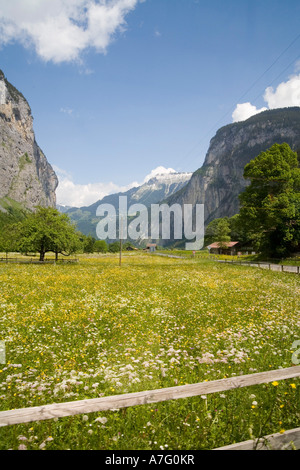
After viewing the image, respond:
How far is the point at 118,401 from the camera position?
373cm

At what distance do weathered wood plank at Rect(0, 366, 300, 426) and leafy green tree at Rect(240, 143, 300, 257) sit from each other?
153ft

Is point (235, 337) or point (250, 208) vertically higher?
point (250, 208)

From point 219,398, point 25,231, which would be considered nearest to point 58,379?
point 219,398

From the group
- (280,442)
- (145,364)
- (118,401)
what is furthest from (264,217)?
(118,401)

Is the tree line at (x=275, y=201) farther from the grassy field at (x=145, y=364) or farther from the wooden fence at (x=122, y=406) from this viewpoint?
the wooden fence at (x=122, y=406)

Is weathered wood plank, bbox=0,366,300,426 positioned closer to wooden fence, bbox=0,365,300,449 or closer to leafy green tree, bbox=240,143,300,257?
wooden fence, bbox=0,365,300,449

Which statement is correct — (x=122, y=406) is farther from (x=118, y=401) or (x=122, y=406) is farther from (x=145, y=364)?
(x=145, y=364)

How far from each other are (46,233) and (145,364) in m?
43.9

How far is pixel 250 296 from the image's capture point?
18.0 metres

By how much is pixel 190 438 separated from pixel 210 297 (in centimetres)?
1372

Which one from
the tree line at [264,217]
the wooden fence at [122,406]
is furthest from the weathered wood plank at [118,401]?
the tree line at [264,217]
